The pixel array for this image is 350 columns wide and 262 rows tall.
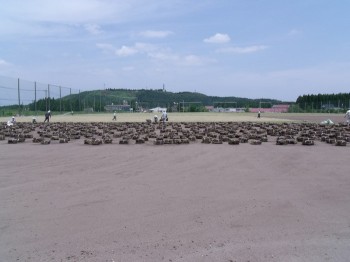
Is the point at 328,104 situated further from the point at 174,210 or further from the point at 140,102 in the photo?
the point at 174,210

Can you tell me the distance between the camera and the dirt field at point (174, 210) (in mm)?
4254

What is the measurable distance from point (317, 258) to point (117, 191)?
374 cm

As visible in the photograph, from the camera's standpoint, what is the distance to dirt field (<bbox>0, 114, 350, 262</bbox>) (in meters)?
4.25

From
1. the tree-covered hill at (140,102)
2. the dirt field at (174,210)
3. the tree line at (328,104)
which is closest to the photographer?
the dirt field at (174,210)

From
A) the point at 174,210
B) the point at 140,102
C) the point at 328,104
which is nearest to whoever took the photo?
the point at 174,210

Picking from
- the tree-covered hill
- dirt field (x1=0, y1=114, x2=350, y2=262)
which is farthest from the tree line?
dirt field (x1=0, y1=114, x2=350, y2=262)

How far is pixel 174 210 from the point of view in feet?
18.7

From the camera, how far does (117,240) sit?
14.8 ft

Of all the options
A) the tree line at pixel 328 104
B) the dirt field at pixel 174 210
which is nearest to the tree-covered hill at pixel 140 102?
the tree line at pixel 328 104

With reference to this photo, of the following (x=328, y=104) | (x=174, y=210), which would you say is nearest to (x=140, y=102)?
(x=328, y=104)

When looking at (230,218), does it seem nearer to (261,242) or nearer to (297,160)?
(261,242)

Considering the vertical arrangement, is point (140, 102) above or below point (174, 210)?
above

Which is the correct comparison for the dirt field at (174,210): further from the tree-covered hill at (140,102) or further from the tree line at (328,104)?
the tree line at (328,104)

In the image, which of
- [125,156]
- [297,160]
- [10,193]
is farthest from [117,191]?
[297,160]
